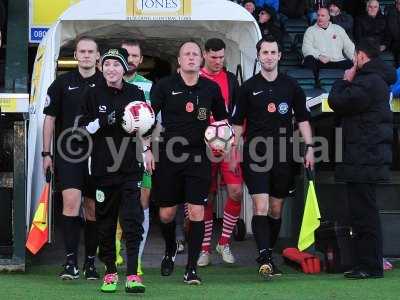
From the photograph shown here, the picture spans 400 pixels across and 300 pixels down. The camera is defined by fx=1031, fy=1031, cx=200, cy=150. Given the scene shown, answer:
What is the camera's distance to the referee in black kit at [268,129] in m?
8.52

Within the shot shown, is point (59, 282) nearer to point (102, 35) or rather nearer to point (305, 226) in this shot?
point (305, 226)

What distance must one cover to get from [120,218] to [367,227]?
6.95 ft

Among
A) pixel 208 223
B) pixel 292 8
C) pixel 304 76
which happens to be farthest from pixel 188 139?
pixel 292 8

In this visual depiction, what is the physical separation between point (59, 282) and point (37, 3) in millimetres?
4545

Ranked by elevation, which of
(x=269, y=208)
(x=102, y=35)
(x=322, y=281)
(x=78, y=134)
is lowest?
(x=322, y=281)

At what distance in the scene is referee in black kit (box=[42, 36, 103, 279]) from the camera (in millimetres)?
8164

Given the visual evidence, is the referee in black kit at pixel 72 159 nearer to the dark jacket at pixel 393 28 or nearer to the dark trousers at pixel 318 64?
the dark trousers at pixel 318 64

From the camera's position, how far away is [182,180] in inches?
323

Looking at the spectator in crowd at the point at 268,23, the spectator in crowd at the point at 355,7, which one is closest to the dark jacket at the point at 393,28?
the spectator in crowd at the point at 355,7

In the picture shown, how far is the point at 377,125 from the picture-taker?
8.39m

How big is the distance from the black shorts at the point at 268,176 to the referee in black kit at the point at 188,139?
1.63 feet

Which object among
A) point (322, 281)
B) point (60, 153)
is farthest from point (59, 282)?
point (322, 281)

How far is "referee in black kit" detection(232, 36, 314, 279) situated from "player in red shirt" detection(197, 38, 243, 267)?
1.62 feet

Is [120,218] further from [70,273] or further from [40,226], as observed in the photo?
[40,226]
